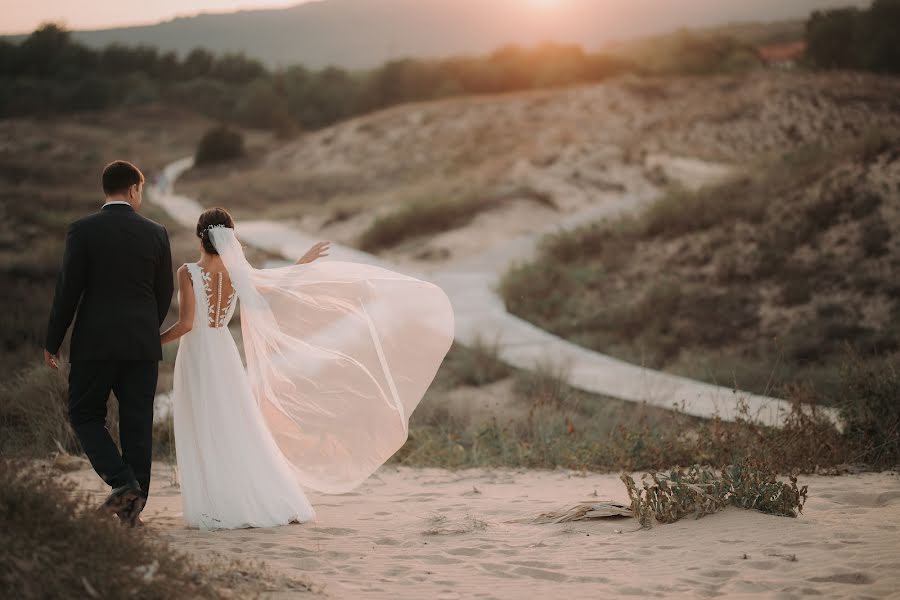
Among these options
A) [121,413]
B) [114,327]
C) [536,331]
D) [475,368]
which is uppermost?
[114,327]

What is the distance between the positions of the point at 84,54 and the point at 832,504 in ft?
194

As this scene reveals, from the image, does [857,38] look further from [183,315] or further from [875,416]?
[183,315]

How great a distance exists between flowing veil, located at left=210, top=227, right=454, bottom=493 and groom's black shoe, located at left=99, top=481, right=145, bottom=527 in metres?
0.99

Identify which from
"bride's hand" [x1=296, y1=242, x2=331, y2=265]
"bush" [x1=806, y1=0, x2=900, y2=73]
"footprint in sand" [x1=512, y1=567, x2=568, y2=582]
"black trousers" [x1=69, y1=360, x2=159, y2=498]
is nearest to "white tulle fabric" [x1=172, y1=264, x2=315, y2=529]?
"black trousers" [x1=69, y1=360, x2=159, y2=498]

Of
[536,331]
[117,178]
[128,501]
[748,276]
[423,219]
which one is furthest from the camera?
[423,219]

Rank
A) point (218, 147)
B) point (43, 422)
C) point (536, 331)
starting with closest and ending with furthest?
1. point (43, 422)
2. point (536, 331)
3. point (218, 147)

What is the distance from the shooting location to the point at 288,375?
571 centimetres

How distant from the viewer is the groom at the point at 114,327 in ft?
15.9

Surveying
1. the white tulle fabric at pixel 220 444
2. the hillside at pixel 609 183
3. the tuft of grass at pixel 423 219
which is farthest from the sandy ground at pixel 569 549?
the tuft of grass at pixel 423 219

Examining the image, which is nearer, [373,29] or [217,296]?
[217,296]

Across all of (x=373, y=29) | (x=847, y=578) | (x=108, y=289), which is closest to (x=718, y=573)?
(x=847, y=578)

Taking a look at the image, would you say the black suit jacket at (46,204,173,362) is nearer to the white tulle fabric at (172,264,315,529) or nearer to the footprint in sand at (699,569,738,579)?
the white tulle fabric at (172,264,315,529)

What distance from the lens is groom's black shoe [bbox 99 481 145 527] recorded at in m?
4.71

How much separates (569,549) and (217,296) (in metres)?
2.57
